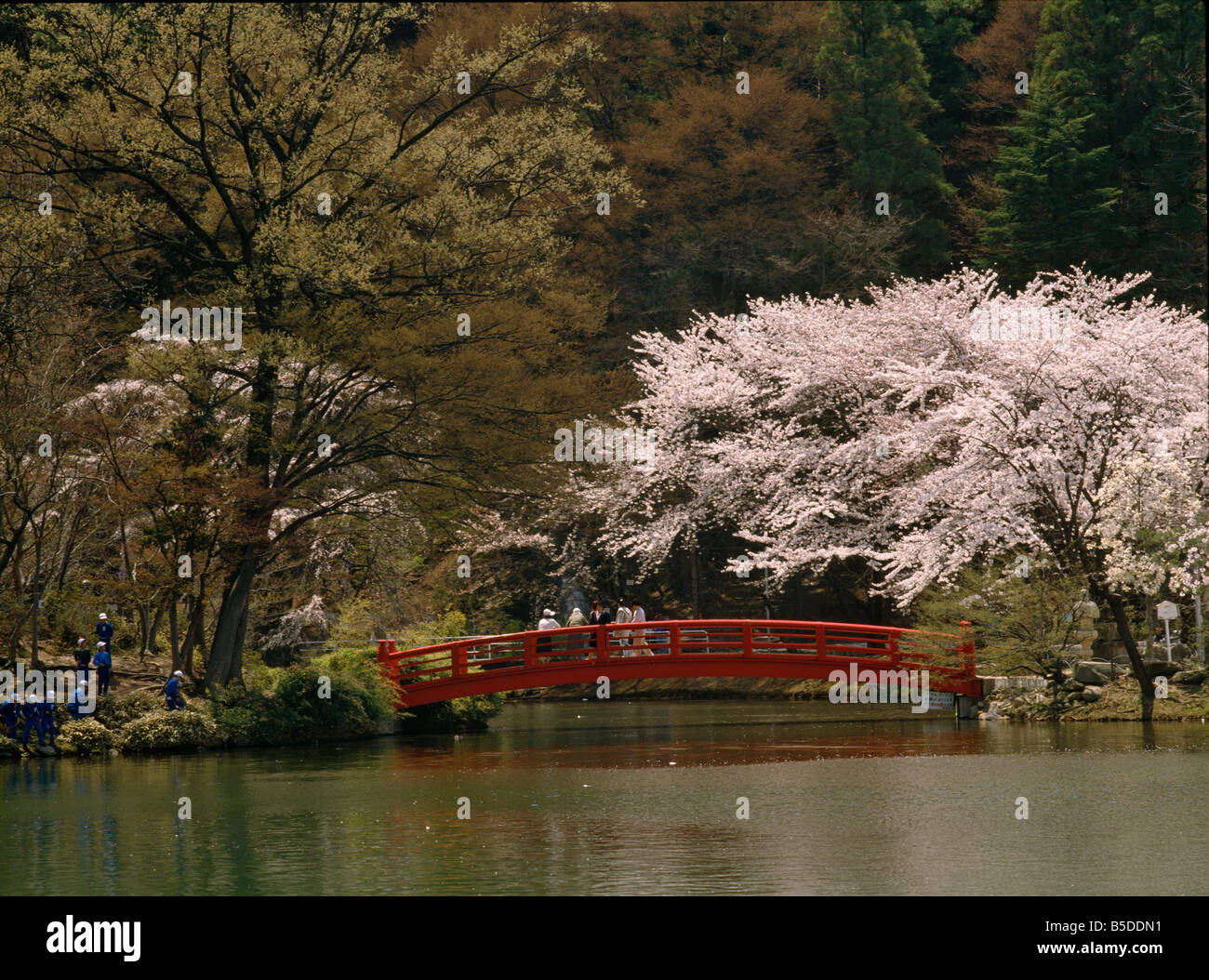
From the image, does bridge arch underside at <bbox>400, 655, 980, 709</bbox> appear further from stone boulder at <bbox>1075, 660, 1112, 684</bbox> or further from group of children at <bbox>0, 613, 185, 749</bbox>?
group of children at <bbox>0, 613, 185, 749</bbox>

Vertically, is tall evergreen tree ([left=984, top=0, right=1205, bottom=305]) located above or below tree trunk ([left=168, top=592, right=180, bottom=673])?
above

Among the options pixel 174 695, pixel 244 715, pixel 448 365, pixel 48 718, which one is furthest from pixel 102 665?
pixel 448 365

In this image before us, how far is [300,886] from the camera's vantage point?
13.1 metres

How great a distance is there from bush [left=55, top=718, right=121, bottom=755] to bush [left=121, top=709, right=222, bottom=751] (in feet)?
0.79

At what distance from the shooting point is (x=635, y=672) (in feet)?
93.2

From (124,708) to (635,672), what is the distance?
9.28 meters

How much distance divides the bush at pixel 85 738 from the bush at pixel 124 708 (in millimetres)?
279

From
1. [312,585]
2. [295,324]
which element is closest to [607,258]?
[312,585]

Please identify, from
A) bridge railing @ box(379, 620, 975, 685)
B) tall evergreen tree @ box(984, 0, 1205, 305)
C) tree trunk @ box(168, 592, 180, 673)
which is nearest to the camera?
tree trunk @ box(168, 592, 180, 673)

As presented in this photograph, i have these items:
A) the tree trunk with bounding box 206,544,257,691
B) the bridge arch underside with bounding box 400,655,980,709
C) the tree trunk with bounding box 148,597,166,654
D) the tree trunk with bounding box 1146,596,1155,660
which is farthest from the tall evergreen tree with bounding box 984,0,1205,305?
the tree trunk with bounding box 148,597,166,654

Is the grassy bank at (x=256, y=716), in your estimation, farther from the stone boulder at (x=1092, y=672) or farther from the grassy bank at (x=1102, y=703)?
the stone boulder at (x=1092, y=672)

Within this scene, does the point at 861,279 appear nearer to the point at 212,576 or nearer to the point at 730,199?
the point at 730,199

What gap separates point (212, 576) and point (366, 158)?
7987 millimetres

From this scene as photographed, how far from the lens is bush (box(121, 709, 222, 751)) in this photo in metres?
23.9
